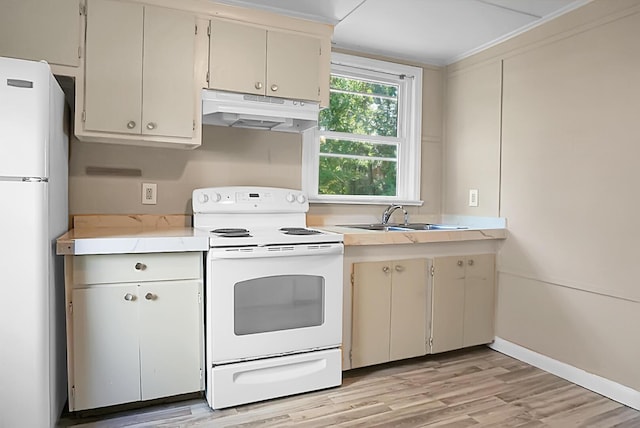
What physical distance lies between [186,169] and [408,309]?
160 cm

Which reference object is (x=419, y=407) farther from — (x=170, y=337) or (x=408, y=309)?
(x=170, y=337)

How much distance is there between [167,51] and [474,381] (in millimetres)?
2472

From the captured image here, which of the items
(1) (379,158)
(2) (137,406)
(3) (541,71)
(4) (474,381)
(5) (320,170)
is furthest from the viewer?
(1) (379,158)

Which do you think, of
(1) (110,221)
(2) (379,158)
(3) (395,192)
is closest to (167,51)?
(1) (110,221)

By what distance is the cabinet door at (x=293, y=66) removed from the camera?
2467 millimetres

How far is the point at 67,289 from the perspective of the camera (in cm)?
190

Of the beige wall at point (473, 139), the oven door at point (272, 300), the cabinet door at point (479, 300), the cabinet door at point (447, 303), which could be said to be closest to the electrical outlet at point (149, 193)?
the oven door at point (272, 300)

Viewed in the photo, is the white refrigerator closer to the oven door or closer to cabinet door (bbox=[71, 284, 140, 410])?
cabinet door (bbox=[71, 284, 140, 410])

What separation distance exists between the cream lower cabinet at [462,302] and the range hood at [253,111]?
123 centimetres

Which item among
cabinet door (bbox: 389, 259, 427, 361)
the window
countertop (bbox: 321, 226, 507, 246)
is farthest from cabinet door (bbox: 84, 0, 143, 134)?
cabinet door (bbox: 389, 259, 427, 361)

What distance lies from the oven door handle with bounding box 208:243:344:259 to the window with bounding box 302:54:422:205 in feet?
2.59

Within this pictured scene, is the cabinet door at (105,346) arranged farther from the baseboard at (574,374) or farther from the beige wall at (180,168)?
the baseboard at (574,374)

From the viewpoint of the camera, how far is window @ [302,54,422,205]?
313 cm

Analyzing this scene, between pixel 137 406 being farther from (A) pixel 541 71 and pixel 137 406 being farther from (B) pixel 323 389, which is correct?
(A) pixel 541 71
